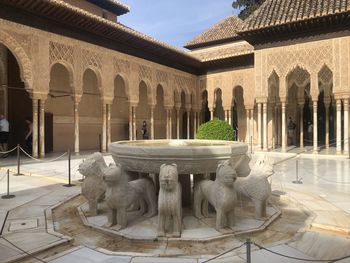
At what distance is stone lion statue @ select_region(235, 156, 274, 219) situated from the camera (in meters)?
4.02

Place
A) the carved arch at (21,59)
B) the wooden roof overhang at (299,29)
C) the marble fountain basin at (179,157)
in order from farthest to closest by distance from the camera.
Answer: the wooden roof overhang at (299,29)
the carved arch at (21,59)
the marble fountain basin at (179,157)

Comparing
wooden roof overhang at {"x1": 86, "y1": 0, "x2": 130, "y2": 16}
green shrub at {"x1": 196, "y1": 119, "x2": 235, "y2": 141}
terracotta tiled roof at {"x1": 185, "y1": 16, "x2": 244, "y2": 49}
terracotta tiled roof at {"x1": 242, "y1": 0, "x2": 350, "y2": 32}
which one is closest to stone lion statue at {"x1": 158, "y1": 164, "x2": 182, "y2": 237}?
green shrub at {"x1": 196, "y1": 119, "x2": 235, "y2": 141}

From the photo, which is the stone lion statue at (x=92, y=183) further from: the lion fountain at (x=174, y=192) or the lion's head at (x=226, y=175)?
the lion's head at (x=226, y=175)

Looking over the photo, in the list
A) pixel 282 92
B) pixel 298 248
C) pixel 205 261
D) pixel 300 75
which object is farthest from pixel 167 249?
pixel 300 75

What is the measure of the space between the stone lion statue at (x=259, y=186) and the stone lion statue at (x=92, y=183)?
1.99 meters

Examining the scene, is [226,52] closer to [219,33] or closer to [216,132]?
[219,33]

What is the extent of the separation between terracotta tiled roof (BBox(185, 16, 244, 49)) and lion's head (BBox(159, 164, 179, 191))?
20.8 meters

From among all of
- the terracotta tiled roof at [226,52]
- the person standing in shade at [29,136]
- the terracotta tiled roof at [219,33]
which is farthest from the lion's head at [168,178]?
the terracotta tiled roof at [219,33]

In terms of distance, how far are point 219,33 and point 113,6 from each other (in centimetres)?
839

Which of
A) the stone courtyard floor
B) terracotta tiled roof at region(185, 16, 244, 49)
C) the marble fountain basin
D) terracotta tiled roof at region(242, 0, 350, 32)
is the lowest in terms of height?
the stone courtyard floor

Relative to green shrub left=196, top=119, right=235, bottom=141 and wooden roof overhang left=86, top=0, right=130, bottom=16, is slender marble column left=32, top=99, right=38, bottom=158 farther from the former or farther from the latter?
wooden roof overhang left=86, top=0, right=130, bottom=16

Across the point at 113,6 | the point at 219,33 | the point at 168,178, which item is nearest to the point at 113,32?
the point at 113,6

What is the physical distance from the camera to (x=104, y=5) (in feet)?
66.1

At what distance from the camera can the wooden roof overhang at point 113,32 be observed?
439 inches
